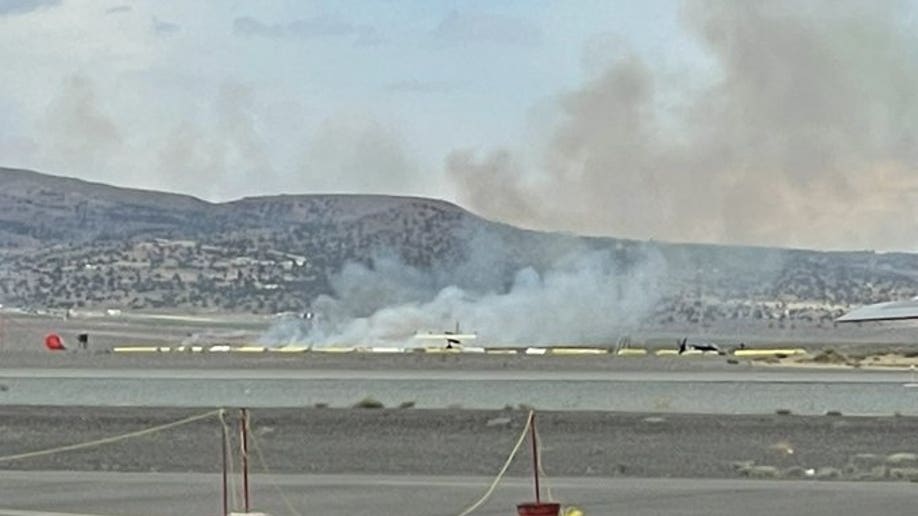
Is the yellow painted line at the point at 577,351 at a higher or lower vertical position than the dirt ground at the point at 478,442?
higher

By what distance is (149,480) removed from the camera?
38719 millimetres

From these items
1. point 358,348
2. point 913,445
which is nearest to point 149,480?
point 913,445

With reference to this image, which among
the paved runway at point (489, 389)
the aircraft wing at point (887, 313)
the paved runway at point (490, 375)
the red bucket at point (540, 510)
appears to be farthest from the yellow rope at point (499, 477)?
the aircraft wing at point (887, 313)

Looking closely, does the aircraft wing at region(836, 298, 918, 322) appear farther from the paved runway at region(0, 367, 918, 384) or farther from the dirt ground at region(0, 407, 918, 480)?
the dirt ground at region(0, 407, 918, 480)

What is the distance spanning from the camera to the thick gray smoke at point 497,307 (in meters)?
165

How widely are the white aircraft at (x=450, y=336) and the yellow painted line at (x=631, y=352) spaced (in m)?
11.1

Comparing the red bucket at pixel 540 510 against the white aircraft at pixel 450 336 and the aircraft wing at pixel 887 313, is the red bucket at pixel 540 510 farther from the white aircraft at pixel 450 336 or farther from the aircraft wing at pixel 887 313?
the white aircraft at pixel 450 336

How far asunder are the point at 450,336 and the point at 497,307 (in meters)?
20.0

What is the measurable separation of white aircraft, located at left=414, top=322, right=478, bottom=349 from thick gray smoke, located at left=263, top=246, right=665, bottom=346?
83cm

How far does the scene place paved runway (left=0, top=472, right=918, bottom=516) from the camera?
1265 inches

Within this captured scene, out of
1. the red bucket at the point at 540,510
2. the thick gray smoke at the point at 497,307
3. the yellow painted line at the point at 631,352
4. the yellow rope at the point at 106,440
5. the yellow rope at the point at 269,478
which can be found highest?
the thick gray smoke at the point at 497,307

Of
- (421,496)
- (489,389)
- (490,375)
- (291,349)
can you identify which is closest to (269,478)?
(421,496)

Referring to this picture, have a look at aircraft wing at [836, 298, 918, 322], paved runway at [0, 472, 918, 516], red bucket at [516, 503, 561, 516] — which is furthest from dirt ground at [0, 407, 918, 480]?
aircraft wing at [836, 298, 918, 322]

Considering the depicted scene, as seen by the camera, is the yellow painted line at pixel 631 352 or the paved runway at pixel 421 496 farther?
the yellow painted line at pixel 631 352
